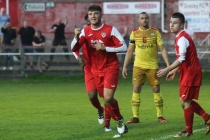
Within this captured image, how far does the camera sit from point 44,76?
28.8m

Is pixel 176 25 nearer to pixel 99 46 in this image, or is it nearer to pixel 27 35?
pixel 99 46

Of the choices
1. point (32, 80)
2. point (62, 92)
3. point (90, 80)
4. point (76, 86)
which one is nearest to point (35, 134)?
point (90, 80)

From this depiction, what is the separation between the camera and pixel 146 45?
15.6 m

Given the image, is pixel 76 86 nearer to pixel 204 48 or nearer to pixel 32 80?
pixel 32 80

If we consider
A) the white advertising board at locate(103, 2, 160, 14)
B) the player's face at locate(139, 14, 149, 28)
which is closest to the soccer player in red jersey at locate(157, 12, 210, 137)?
the player's face at locate(139, 14, 149, 28)

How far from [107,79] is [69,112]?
4292mm

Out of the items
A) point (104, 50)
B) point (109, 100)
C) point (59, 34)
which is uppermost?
point (104, 50)

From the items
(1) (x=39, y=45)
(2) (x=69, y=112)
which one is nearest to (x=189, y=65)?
(2) (x=69, y=112)

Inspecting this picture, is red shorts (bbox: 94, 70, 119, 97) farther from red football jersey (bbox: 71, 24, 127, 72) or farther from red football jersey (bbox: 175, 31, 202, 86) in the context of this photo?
red football jersey (bbox: 175, 31, 202, 86)

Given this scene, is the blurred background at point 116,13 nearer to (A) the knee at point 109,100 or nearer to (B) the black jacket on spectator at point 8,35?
(B) the black jacket on spectator at point 8,35

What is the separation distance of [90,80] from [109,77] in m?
0.59

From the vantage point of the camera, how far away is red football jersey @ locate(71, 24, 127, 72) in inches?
522

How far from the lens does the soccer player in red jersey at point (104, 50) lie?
13133 millimetres

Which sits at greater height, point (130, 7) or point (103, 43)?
point (103, 43)
